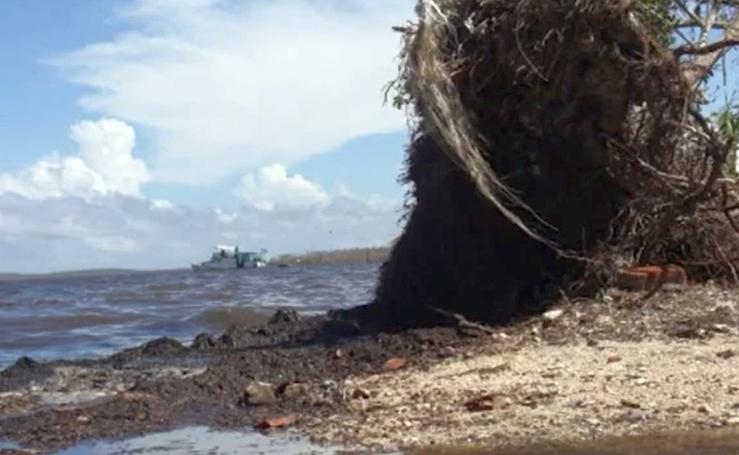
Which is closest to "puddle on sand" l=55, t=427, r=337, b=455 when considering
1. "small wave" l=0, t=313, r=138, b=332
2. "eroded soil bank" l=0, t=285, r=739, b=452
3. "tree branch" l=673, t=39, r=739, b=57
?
"eroded soil bank" l=0, t=285, r=739, b=452

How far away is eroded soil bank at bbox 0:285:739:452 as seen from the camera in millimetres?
8672

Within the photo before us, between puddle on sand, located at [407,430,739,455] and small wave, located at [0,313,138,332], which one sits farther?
small wave, located at [0,313,138,332]

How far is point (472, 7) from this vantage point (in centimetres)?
1355

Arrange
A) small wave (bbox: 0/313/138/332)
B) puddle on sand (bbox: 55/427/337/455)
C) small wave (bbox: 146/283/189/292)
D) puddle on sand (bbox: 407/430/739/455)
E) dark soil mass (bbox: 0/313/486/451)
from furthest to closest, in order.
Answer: small wave (bbox: 146/283/189/292)
small wave (bbox: 0/313/138/332)
dark soil mass (bbox: 0/313/486/451)
puddle on sand (bbox: 55/427/337/455)
puddle on sand (bbox: 407/430/739/455)

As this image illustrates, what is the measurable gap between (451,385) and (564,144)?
4.35 metres

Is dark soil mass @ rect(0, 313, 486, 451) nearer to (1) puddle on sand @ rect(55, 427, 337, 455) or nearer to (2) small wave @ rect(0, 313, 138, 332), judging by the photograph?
(1) puddle on sand @ rect(55, 427, 337, 455)

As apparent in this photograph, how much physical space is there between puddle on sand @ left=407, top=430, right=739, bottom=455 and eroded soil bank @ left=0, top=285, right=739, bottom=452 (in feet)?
0.56

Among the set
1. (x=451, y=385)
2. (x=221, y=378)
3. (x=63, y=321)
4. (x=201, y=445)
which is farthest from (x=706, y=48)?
(x=63, y=321)

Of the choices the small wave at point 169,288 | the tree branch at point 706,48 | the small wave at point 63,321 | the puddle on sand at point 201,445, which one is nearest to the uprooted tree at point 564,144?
Result: the tree branch at point 706,48

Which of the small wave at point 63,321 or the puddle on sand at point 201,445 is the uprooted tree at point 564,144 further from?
the small wave at point 63,321

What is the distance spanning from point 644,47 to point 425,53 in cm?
228

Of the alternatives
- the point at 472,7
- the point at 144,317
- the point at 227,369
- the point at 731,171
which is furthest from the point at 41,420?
the point at 144,317

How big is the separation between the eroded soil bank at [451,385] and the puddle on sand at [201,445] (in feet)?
0.72

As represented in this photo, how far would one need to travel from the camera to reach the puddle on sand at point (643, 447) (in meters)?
7.71
